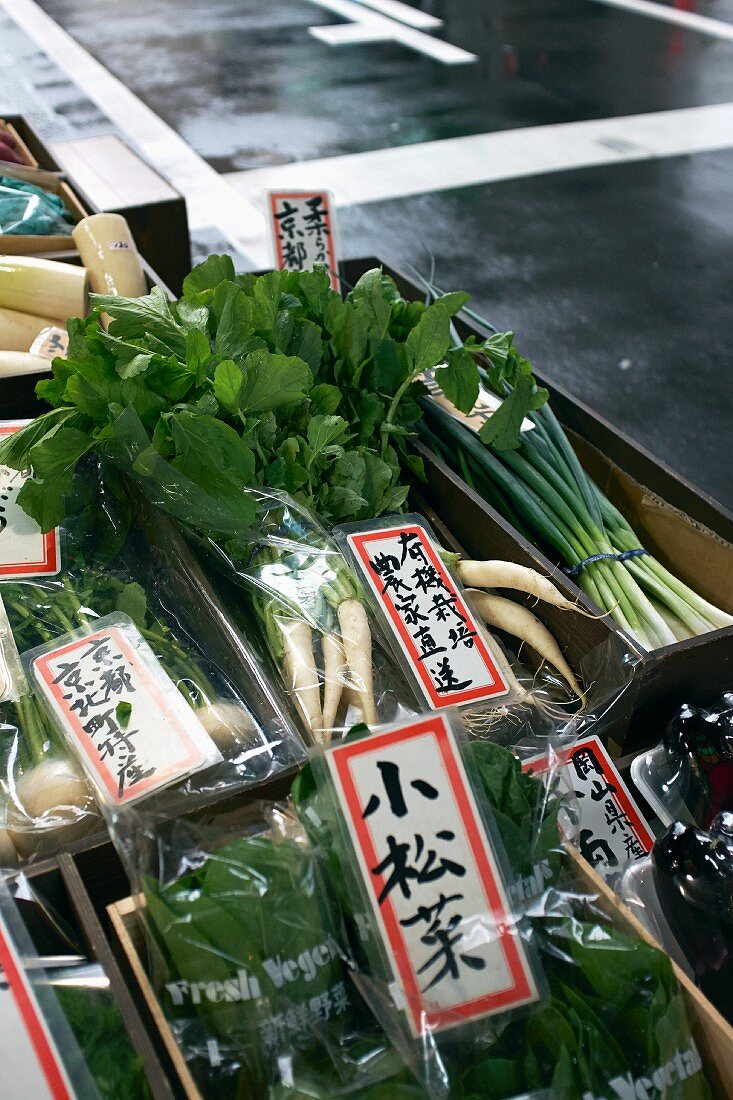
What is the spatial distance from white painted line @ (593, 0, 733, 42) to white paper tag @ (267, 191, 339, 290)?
23.8 feet

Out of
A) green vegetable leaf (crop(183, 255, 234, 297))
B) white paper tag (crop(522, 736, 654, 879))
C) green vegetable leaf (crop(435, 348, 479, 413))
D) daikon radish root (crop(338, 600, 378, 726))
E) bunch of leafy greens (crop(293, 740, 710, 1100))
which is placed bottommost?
white paper tag (crop(522, 736, 654, 879))

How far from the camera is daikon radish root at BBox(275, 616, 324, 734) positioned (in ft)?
4.50

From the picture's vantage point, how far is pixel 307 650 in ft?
4.66

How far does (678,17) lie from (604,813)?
364 inches

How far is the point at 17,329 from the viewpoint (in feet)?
6.97

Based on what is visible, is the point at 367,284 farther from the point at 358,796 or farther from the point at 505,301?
the point at 505,301

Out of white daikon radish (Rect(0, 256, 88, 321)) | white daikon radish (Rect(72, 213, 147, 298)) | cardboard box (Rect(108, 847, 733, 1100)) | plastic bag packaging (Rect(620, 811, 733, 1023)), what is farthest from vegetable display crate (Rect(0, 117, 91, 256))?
plastic bag packaging (Rect(620, 811, 733, 1023))

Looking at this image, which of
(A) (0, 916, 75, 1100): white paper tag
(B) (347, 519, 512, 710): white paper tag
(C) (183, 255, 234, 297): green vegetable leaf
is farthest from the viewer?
(C) (183, 255, 234, 297): green vegetable leaf

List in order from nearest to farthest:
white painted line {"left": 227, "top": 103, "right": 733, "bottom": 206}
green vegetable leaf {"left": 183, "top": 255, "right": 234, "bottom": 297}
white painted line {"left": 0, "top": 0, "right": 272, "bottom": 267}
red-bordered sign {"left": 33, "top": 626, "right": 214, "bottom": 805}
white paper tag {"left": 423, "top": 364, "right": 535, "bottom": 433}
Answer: red-bordered sign {"left": 33, "top": 626, "right": 214, "bottom": 805}, green vegetable leaf {"left": 183, "top": 255, "right": 234, "bottom": 297}, white paper tag {"left": 423, "top": 364, "right": 535, "bottom": 433}, white painted line {"left": 0, "top": 0, "right": 272, "bottom": 267}, white painted line {"left": 227, "top": 103, "right": 733, "bottom": 206}

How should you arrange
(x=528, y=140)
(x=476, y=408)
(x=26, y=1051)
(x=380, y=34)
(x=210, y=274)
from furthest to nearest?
(x=380, y=34)
(x=528, y=140)
(x=476, y=408)
(x=210, y=274)
(x=26, y=1051)

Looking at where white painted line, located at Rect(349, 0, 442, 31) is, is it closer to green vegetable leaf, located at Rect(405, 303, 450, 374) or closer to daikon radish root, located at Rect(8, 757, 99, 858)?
green vegetable leaf, located at Rect(405, 303, 450, 374)

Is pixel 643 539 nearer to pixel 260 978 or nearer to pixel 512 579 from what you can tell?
pixel 512 579

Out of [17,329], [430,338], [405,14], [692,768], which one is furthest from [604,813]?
[405,14]

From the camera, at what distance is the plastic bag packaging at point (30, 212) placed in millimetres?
2494
